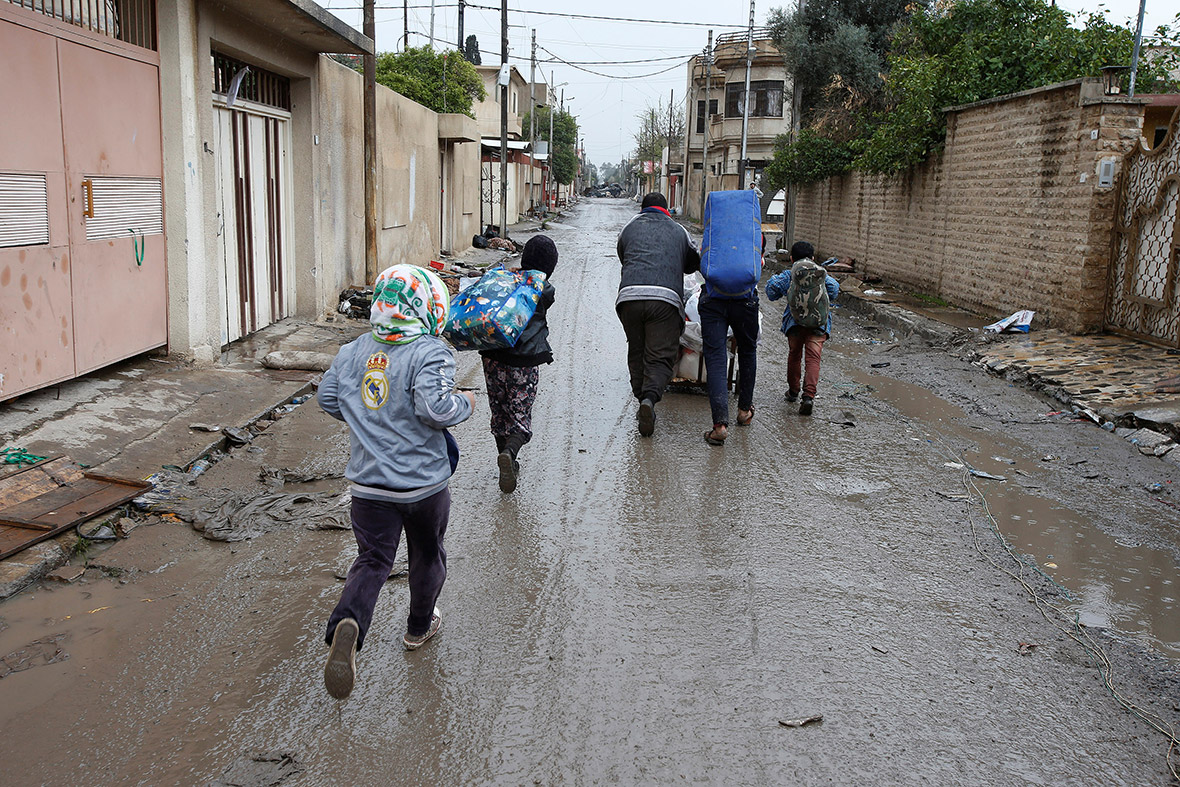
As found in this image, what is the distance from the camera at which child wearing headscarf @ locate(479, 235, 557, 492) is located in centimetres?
585

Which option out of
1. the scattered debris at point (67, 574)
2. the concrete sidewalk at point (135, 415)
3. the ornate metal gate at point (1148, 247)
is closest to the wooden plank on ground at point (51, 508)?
the concrete sidewalk at point (135, 415)

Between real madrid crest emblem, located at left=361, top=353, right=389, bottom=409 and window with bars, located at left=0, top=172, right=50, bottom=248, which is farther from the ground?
window with bars, located at left=0, top=172, right=50, bottom=248

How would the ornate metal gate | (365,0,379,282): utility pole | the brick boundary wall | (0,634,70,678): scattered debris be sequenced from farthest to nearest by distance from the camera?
(365,0,379,282): utility pole → the brick boundary wall → the ornate metal gate → (0,634,70,678): scattered debris

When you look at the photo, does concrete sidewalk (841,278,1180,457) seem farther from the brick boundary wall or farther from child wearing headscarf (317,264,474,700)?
child wearing headscarf (317,264,474,700)

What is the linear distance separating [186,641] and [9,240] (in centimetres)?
365

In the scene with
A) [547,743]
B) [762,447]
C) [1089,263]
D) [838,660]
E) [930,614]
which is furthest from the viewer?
[1089,263]

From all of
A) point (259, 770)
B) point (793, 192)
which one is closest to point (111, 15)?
point (259, 770)

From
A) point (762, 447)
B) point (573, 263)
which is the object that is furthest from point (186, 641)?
point (573, 263)

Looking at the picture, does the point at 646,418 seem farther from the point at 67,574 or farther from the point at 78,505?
the point at 67,574

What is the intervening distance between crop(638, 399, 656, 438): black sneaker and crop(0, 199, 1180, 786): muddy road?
40cm

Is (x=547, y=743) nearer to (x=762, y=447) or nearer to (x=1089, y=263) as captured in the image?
(x=762, y=447)

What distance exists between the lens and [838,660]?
382 centimetres

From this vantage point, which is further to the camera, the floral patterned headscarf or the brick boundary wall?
the brick boundary wall

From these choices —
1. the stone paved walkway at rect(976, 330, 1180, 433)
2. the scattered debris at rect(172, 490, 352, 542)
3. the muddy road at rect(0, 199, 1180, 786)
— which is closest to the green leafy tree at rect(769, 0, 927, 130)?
the stone paved walkway at rect(976, 330, 1180, 433)
